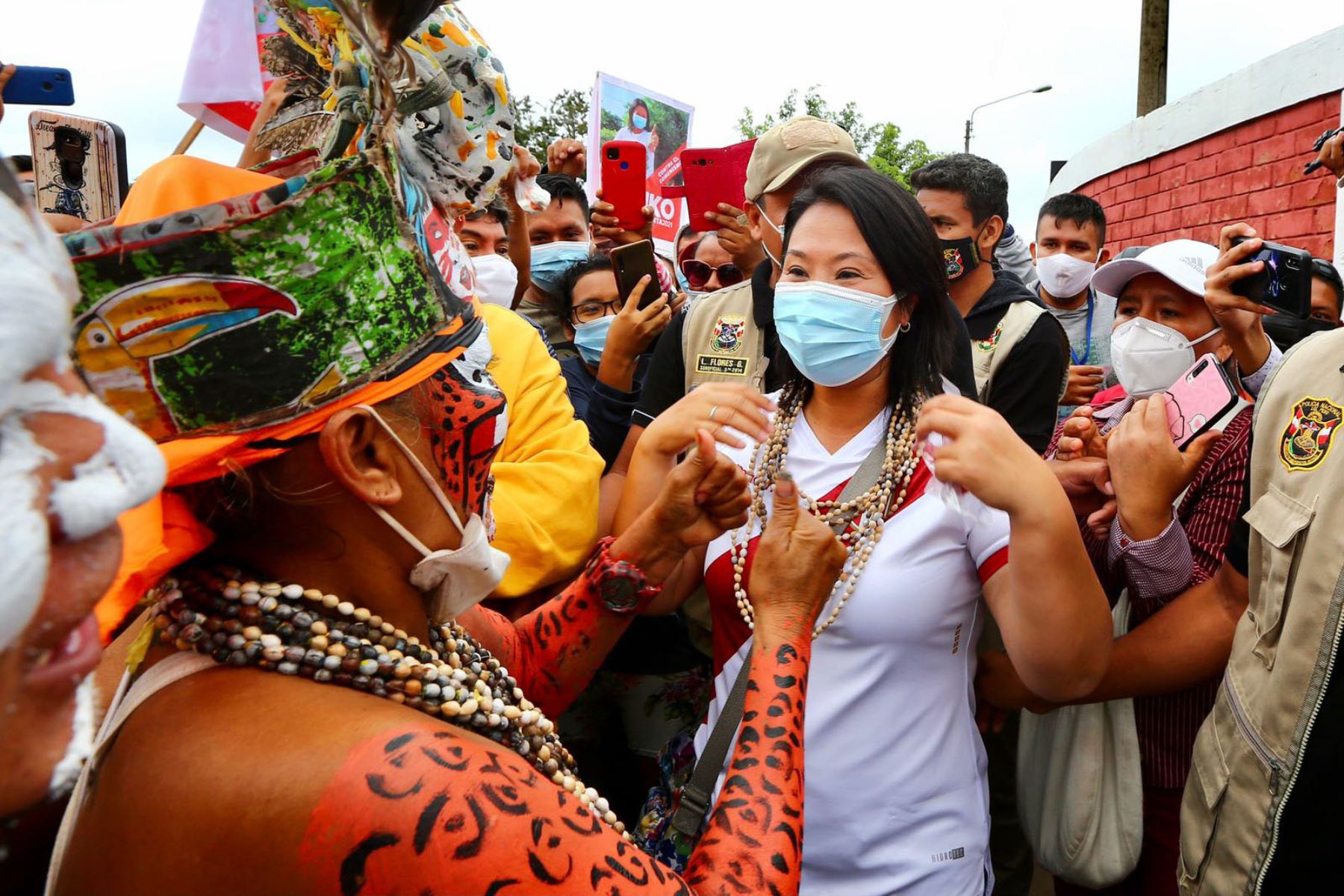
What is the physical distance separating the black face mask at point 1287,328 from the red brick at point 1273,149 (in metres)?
4.74

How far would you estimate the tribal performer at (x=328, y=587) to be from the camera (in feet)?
3.48

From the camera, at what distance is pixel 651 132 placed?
219 inches

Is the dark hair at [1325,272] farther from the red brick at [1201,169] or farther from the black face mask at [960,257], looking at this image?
the red brick at [1201,169]

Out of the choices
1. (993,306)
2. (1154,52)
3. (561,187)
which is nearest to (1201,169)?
(1154,52)

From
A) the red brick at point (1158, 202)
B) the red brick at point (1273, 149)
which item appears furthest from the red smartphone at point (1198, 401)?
the red brick at point (1158, 202)

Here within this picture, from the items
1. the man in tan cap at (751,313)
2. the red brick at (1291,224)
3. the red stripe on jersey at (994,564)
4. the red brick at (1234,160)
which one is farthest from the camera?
the red brick at (1234,160)

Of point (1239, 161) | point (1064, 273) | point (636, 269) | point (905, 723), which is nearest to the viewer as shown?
point (905, 723)

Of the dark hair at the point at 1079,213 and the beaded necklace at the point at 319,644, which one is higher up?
the dark hair at the point at 1079,213

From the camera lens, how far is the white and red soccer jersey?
2031 millimetres

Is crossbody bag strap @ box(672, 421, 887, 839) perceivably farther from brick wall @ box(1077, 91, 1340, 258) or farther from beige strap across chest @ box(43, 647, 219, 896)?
brick wall @ box(1077, 91, 1340, 258)

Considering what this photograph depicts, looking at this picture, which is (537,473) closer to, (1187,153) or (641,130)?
(641,130)

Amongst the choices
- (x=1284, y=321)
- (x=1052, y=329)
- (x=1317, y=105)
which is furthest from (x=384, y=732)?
(x=1317, y=105)

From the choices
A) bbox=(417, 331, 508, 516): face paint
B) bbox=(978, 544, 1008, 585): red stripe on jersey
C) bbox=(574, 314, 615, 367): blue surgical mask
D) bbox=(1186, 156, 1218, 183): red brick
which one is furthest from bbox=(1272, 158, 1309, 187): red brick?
bbox=(417, 331, 508, 516): face paint

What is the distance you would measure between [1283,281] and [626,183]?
9.57ft
